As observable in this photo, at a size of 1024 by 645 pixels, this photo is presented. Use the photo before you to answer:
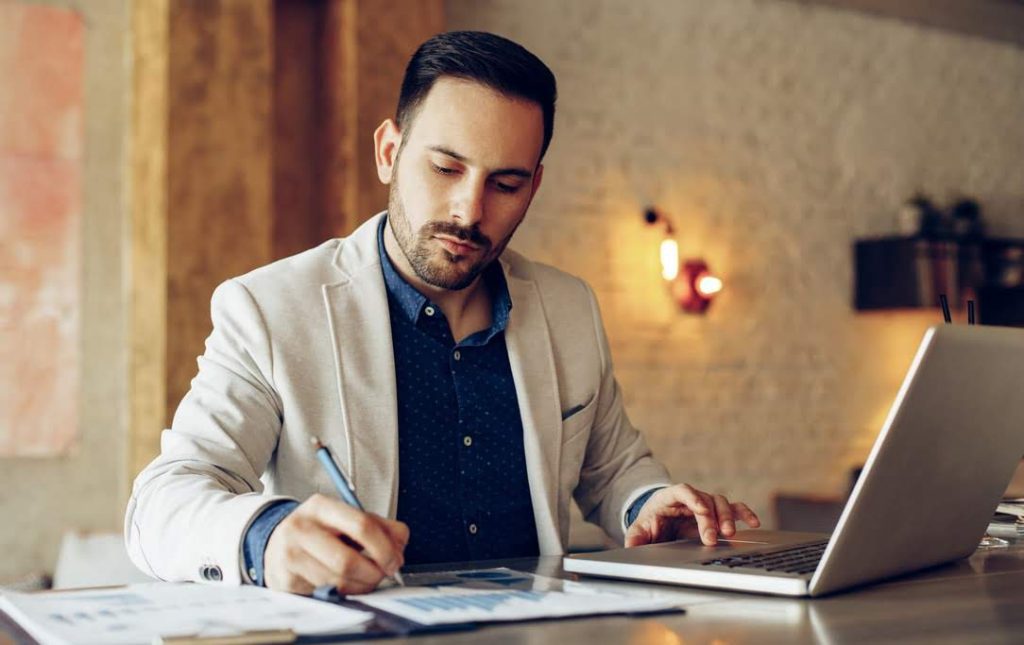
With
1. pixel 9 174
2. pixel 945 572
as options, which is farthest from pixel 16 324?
pixel 945 572

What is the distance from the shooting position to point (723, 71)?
5973 mm

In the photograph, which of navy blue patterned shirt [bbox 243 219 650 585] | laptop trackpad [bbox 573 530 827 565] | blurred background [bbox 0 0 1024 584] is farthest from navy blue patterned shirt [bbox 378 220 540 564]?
blurred background [bbox 0 0 1024 584]

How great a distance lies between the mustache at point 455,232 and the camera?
6.12ft

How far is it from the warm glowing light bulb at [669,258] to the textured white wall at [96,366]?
251 cm

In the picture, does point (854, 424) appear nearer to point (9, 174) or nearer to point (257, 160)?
point (257, 160)

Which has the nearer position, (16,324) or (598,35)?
(16,324)

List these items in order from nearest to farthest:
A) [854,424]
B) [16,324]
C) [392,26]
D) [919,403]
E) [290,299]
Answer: [919,403]
[290,299]
[16,324]
[392,26]
[854,424]

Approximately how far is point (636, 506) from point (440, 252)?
0.53 meters

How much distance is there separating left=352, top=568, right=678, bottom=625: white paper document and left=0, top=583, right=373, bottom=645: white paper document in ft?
0.20

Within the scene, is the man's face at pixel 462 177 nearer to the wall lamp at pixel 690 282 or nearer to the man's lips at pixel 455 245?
the man's lips at pixel 455 245

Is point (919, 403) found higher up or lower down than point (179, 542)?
higher up

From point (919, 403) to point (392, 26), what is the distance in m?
3.84

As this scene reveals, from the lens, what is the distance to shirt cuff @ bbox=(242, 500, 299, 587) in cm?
123

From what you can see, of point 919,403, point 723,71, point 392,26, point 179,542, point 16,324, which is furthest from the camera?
point 723,71
